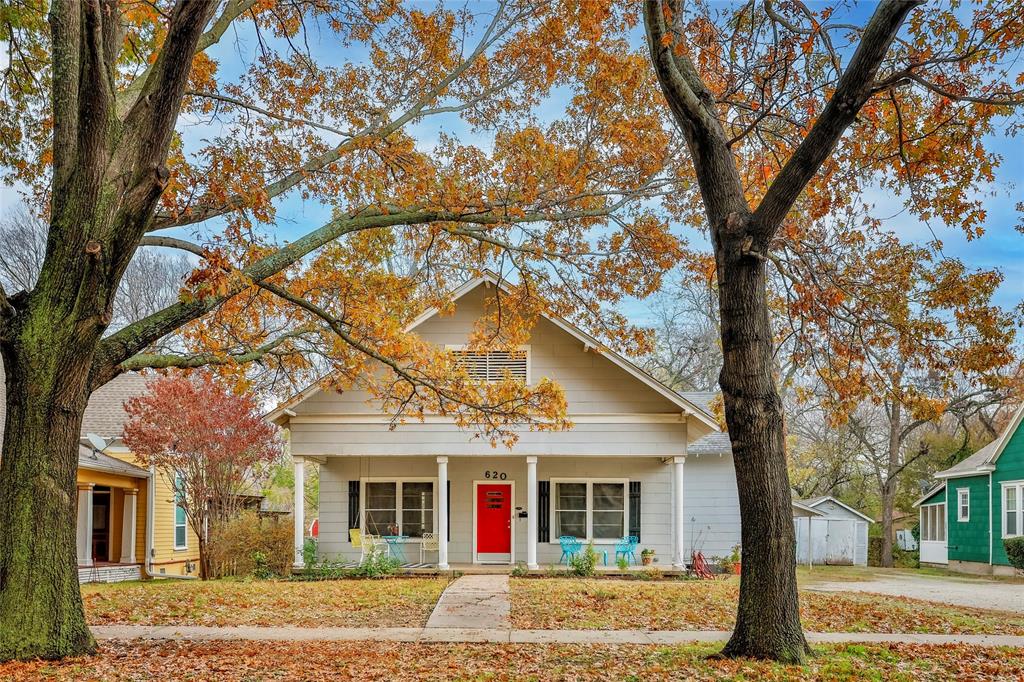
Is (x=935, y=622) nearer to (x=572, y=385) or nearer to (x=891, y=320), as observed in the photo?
(x=891, y=320)

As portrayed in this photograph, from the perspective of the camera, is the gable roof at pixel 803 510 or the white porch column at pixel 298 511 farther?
the gable roof at pixel 803 510

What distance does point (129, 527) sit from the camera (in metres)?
24.6

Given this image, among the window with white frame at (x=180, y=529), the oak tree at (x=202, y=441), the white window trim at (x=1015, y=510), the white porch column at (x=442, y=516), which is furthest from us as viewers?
the window with white frame at (x=180, y=529)

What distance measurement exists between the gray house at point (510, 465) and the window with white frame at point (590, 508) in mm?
23

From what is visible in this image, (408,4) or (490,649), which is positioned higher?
(408,4)

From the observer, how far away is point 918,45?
834 centimetres

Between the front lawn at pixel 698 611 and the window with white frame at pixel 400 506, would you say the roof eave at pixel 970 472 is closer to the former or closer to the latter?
the front lawn at pixel 698 611

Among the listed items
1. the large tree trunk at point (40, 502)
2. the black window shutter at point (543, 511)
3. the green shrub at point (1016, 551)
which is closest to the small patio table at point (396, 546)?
the black window shutter at point (543, 511)

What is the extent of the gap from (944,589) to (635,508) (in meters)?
7.05

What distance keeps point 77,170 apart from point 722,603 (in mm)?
10727

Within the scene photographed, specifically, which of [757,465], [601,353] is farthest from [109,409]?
[757,465]

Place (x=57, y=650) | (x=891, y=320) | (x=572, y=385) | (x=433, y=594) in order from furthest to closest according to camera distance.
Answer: (x=572, y=385)
(x=433, y=594)
(x=891, y=320)
(x=57, y=650)

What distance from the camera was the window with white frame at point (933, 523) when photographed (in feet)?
95.6

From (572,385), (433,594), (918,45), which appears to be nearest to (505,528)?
(572,385)
